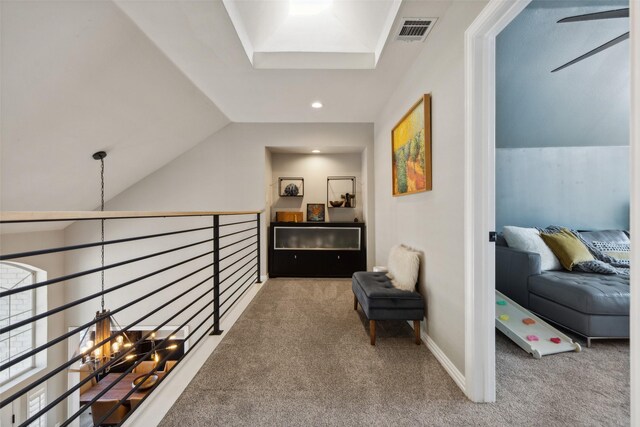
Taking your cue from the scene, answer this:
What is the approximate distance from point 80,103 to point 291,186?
2761 millimetres

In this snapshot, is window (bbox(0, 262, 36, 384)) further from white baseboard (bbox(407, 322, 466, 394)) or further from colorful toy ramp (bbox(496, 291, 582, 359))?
colorful toy ramp (bbox(496, 291, 582, 359))

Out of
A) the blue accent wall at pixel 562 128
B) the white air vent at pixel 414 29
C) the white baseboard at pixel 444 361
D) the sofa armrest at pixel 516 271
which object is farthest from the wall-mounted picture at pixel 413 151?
the sofa armrest at pixel 516 271

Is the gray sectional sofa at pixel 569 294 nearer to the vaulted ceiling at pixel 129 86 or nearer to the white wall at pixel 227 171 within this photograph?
the white wall at pixel 227 171

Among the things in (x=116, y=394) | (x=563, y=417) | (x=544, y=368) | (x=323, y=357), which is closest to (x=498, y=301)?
(x=544, y=368)

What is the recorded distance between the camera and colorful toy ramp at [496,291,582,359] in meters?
1.98

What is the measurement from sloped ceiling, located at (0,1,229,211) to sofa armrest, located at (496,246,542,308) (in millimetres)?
3686

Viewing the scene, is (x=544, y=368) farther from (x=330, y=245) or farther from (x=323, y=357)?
(x=330, y=245)

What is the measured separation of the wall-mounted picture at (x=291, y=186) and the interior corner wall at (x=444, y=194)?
2384 millimetres

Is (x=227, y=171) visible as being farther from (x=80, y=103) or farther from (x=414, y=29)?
(x=414, y=29)

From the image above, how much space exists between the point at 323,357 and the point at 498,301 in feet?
5.45

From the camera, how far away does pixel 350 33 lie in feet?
7.97

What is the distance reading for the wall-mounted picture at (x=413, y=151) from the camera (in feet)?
6.64

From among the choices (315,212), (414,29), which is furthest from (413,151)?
(315,212)

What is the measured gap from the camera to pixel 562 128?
3.15 m
